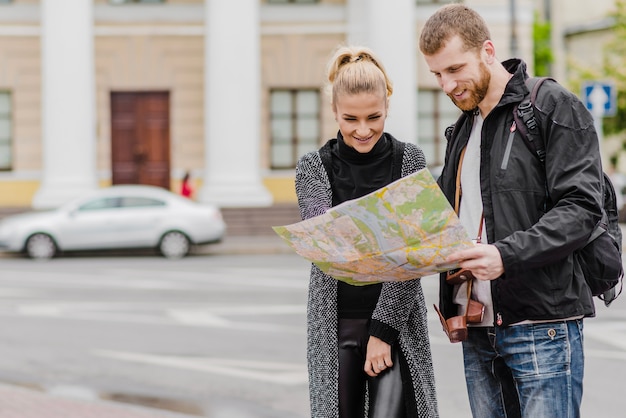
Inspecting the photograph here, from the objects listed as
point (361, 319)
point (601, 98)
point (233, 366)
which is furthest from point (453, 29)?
point (601, 98)

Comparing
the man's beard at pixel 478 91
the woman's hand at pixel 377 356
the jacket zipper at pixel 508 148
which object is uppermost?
the man's beard at pixel 478 91

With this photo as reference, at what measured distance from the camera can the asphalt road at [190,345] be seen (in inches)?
327

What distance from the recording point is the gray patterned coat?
4.04 metres

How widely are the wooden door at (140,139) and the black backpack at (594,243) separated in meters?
Answer: 27.2

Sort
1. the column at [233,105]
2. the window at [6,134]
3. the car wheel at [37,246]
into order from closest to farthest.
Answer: the car wheel at [37,246]
the column at [233,105]
the window at [6,134]

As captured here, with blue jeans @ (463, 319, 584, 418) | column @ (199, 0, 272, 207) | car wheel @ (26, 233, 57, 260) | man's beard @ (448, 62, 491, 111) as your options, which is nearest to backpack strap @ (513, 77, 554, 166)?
man's beard @ (448, 62, 491, 111)

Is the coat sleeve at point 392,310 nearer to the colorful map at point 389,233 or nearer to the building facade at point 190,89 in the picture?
the colorful map at point 389,233

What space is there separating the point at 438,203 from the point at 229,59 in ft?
84.4

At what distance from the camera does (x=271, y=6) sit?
30906 mm

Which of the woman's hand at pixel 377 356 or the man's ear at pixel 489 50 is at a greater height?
the man's ear at pixel 489 50

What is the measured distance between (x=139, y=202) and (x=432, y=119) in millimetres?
10344

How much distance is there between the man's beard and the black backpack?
121 millimetres

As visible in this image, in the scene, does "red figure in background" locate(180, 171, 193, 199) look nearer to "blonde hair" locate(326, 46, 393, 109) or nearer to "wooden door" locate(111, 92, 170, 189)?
"wooden door" locate(111, 92, 170, 189)

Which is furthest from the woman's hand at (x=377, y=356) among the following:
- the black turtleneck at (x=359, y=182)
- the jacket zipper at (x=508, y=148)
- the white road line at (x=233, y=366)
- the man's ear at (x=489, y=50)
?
the white road line at (x=233, y=366)
